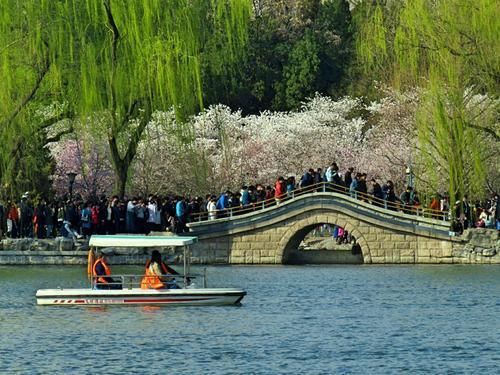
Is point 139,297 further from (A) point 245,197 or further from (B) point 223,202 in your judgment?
(B) point 223,202

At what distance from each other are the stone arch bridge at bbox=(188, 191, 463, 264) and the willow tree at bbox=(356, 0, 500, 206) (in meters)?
7.21

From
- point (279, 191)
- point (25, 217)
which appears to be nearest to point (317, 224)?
point (279, 191)

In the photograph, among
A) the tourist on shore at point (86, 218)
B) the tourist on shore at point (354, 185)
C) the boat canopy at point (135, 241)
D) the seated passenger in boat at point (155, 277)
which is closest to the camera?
the seated passenger in boat at point (155, 277)

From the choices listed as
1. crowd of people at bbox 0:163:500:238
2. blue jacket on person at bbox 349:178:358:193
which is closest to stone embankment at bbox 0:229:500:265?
crowd of people at bbox 0:163:500:238

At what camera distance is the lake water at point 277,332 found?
3934cm

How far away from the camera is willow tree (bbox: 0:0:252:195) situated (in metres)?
60.0

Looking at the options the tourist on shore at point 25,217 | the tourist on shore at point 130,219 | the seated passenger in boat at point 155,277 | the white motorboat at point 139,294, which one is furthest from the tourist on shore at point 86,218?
the seated passenger in boat at point 155,277

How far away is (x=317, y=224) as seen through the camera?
75.4 m

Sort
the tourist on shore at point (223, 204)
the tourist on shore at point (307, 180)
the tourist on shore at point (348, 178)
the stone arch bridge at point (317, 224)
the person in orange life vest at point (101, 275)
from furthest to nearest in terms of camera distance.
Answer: the tourist on shore at point (223, 204), the stone arch bridge at point (317, 224), the tourist on shore at point (307, 180), the tourist on shore at point (348, 178), the person in orange life vest at point (101, 275)

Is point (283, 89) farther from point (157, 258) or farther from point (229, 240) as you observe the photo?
point (157, 258)

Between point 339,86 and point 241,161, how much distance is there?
57.9ft

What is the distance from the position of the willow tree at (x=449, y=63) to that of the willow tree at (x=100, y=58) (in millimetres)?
6307

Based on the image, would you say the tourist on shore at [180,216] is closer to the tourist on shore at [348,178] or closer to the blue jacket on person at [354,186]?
the tourist on shore at [348,178]

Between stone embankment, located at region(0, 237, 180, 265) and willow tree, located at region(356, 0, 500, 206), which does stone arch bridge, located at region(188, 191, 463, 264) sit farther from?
willow tree, located at region(356, 0, 500, 206)
